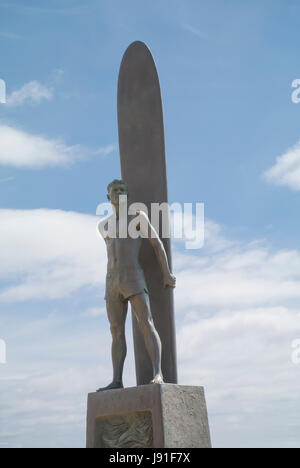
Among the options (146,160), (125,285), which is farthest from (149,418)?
(146,160)

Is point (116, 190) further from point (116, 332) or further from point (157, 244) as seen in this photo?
point (116, 332)

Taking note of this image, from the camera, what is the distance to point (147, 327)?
749 cm

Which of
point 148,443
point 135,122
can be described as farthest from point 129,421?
point 135,122

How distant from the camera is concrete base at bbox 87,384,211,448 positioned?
22.6 feet

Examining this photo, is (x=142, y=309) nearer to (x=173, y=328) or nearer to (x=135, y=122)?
(x=173, y=328)

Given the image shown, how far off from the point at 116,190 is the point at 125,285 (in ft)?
4.27

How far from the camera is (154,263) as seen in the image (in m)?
8.16

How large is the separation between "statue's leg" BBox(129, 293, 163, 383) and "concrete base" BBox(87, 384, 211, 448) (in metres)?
0.38

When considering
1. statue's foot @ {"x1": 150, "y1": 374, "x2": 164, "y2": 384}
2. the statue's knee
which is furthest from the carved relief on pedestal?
the statue's knee

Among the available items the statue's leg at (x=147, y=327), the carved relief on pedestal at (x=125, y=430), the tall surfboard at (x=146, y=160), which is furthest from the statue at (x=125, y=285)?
the carved relief on pedestal at (x=125, y=430)

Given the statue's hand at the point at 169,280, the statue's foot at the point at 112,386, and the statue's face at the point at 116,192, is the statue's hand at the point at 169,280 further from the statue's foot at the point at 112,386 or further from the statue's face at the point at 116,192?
the statue's foot at the point at 112,386

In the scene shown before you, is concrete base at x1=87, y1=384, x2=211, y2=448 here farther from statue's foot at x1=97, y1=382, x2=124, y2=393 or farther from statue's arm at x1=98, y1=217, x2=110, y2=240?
statue's arm at x1=98, y1=217, x2=110, y2=240

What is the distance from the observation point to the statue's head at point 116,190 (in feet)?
26.5
